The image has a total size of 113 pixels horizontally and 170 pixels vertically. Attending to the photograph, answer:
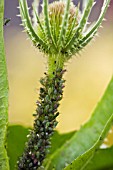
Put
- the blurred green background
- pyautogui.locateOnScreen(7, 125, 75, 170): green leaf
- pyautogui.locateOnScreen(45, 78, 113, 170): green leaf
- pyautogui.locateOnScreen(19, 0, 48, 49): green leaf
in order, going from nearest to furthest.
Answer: pyautogui.locateOnScreen(19, 0, 48, 49): green leaf, pyautogui.locateOnScreen(45, 78, 113, 170): green leaf, pyautogui.locateOnScreen(7, 125, 75, 170): green leaf, the blurred green background

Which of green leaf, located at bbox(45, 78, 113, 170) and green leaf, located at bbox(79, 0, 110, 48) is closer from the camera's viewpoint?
green leaf, located at bbox(79, 0, 110, 48)

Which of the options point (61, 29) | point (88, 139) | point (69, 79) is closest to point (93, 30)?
point (61, 29)

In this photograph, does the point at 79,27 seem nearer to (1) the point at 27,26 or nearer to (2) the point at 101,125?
(1) the point at 27,26

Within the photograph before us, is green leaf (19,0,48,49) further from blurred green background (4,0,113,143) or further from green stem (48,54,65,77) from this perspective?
blurred green background (4,0,113,143)

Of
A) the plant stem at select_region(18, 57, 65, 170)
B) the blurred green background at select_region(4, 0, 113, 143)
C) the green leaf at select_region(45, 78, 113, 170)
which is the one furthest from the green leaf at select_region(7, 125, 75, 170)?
the blurred green background at select_region(4, 0, 113, 143)

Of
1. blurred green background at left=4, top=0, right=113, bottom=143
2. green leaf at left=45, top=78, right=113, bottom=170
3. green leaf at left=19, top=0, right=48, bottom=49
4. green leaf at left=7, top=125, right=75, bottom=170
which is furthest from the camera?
blurred green background at left=4, top=0, right=113, bottom=143

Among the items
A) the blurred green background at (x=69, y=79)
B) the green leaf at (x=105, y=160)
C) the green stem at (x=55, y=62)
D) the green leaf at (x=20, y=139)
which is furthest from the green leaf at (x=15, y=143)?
the blurred green background at (x=69, y=79)

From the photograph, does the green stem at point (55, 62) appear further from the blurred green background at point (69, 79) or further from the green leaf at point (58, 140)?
the blurred green background at point (69, 79)
